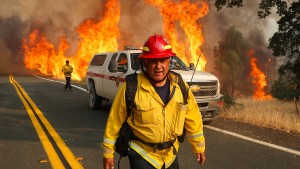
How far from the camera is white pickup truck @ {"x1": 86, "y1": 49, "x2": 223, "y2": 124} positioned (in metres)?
7.70

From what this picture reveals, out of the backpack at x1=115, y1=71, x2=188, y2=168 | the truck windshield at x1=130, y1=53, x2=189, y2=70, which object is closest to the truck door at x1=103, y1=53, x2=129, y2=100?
the truck windshield at x1=130, y1=53, x2=189, y2=70

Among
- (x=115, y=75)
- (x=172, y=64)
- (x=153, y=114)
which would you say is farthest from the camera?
(x=115, y=75)

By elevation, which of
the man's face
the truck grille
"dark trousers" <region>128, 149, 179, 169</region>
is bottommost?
"dark trousers" <region>128, 149, 179, 169</region>

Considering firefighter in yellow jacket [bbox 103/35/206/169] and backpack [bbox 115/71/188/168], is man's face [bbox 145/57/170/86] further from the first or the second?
backpack [bbox 115/71/188/168]

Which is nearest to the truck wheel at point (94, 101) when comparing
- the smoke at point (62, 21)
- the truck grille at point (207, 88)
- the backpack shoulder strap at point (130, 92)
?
the truck grille at point (207, 88)

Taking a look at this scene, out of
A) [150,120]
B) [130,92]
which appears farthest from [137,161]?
[130,92]

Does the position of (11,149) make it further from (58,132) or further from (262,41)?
(262,41)

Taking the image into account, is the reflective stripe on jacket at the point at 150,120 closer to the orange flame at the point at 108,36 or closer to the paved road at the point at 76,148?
the paved road at the point at 76,148

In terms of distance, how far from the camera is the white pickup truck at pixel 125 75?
770 centimetres

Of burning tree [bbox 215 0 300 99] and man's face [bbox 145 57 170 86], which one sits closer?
man's face [bbox 145 57 170 86]

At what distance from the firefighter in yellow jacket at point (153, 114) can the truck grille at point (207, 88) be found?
488 centimetres

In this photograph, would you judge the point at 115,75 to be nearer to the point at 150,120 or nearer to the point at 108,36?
the point at 150,120

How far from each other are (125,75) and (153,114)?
588cm

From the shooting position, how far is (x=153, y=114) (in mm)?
2711
